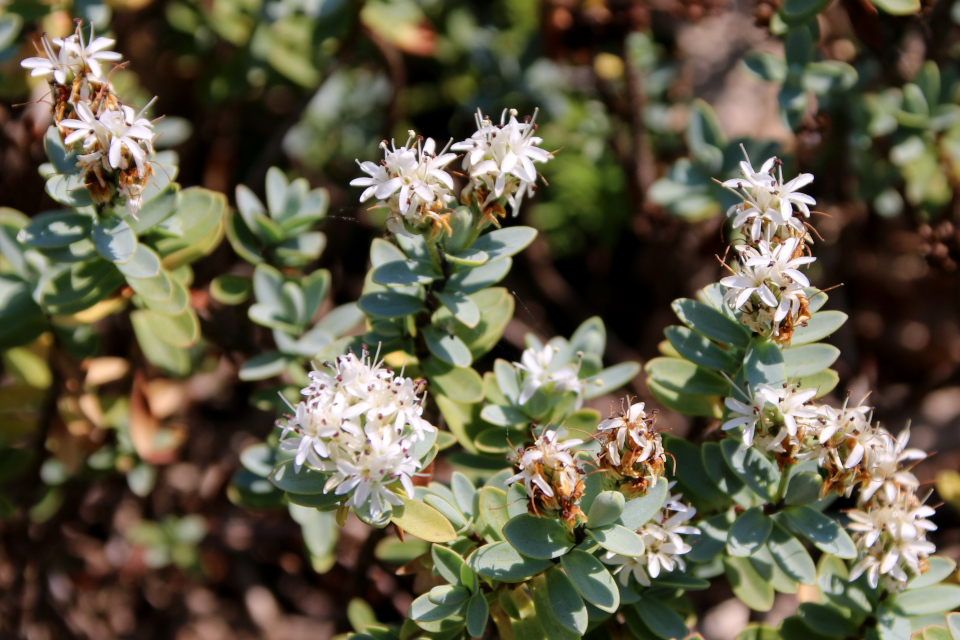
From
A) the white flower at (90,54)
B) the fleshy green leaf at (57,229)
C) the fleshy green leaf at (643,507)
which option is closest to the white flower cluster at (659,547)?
the fleshy green leaf at (643,507)

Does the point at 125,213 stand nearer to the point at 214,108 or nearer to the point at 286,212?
the point at 286,212

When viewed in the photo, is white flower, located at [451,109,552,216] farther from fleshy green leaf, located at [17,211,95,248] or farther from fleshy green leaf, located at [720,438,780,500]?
fleshy green leaf, located at [17,211,95,248]

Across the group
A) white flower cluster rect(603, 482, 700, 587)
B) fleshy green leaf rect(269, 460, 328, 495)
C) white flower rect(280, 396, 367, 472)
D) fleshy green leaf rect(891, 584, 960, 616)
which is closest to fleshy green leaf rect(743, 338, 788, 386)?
white flower cluster rect(603, 482, 700, 587)

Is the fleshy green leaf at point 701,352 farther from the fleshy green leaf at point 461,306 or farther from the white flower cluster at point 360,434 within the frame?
the white flower cluster at point 360,434

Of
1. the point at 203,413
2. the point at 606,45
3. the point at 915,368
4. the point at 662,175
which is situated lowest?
the point at 203,413

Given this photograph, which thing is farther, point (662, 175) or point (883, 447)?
point (662, 175)

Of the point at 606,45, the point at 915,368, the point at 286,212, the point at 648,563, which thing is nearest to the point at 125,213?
the point at 286,212

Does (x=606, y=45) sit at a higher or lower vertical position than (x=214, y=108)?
higher
